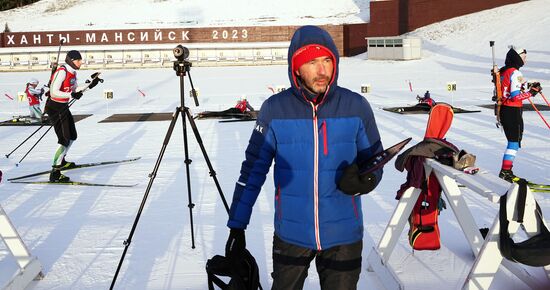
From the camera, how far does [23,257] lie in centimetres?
443

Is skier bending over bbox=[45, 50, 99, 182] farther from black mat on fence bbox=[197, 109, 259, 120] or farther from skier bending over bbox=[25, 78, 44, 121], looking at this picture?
skier bending over bbox=[25, 78, 44, 121]

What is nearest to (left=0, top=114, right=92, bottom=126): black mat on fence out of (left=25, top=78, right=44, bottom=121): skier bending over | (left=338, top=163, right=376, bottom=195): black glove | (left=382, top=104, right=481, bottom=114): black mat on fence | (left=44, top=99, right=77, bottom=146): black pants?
(left=25, top=78, right=44, bottom=121): skier bending over

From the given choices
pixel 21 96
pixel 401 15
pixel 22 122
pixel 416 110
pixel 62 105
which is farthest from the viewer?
pixel 401 15

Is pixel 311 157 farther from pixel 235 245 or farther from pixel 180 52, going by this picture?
A: pixel 180 52

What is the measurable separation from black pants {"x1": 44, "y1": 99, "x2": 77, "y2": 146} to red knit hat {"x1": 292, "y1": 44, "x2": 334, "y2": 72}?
6190 mm

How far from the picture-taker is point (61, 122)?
26.9 feet

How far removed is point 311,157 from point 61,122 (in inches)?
247

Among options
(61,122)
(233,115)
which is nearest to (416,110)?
(233,115)

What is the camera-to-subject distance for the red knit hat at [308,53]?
272 centimetres

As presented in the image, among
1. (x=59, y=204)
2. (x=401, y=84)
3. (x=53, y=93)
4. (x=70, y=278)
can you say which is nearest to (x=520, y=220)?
(x=70, y=278)

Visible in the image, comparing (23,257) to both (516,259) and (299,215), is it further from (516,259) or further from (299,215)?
(516,259)

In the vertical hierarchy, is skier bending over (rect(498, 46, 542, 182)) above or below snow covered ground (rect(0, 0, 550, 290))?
above

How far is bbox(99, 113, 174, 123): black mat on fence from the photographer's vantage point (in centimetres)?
1552

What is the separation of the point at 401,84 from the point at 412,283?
21.5 meters
